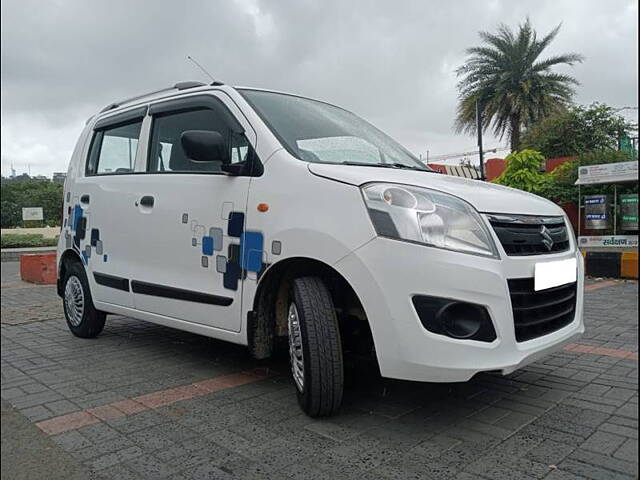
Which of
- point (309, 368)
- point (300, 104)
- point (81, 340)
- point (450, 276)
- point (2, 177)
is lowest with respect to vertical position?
point (81, 340)

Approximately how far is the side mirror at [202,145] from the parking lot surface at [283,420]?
114 cm

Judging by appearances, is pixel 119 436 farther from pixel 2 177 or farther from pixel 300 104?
pixel 300 104

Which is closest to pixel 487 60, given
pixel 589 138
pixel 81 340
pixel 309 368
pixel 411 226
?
pixel 411 226

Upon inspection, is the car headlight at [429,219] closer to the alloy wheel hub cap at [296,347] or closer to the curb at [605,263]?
the curb at [605,263]

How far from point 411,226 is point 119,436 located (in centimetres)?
178

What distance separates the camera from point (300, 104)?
376cm

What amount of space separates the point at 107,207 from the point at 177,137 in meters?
0.89

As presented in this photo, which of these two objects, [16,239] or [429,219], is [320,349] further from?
[16,239]

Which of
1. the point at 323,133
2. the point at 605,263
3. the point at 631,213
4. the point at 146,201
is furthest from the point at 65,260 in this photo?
the point at 631,213

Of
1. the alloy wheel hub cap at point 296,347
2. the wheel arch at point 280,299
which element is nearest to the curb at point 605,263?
the wheel arch at point 280,299

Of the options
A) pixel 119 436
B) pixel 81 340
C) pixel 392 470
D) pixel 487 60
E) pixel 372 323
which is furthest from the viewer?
pixel 81 340

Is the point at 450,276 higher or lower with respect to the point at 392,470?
higher

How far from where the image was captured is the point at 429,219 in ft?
8.10

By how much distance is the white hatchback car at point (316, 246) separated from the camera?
7.96 ft
